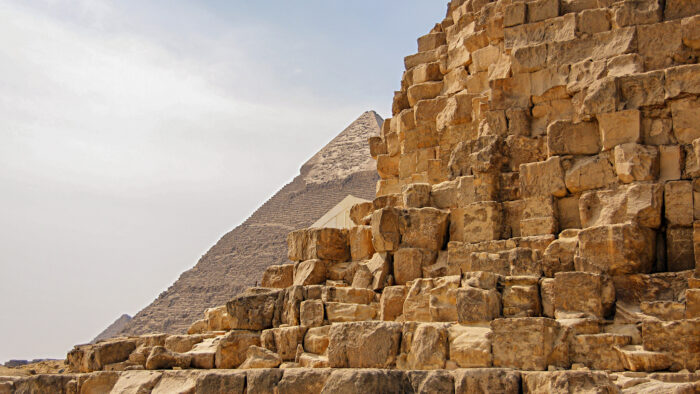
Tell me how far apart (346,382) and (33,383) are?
4118 mm

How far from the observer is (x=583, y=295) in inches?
352

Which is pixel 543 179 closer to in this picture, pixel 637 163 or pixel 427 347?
pixel 637 163

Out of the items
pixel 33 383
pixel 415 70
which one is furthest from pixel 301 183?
pixel 33 383

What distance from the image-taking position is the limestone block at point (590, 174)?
9844 millimetres

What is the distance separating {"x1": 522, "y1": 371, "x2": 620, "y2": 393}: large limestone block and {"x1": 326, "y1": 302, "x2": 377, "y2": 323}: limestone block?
3.63 m

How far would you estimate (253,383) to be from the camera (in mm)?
8555

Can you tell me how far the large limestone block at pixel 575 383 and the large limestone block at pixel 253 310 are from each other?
454 cm

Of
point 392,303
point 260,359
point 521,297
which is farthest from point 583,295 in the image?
point 260,359

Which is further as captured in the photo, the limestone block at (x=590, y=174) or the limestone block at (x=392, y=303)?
the limestone block at (x=392, y=303)

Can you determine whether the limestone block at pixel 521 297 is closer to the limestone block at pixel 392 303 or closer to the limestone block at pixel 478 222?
the limestone block at pixel 478 222

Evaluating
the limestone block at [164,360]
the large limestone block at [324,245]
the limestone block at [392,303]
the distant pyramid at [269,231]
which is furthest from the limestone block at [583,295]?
the distant pyramid at [269,231]

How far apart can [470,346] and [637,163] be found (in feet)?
8.48

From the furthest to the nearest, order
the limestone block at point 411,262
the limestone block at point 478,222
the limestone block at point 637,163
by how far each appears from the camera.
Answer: the limestone block at point 411,262 < the limestone block at point 478,222 < the limestone block at point 637,163

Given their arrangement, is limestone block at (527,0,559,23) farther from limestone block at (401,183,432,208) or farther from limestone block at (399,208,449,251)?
limestone block at (399,208,449,251)
